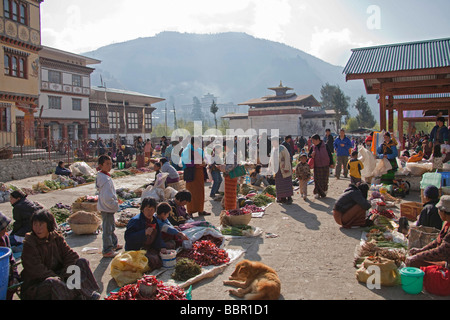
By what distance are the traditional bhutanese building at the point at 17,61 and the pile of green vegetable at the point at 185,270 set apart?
1585 cm

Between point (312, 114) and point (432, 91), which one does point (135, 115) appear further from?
point (432, 91)

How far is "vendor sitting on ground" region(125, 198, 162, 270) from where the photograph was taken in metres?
4.77

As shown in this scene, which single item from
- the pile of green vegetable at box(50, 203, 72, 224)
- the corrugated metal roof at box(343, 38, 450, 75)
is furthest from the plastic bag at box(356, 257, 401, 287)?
the corrugated metal roof at box(343, 38, 450, 75)

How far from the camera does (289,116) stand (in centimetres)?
5106

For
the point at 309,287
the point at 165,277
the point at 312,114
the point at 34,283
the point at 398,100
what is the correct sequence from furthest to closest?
the point at 312,114 → the point at 398,100 → the point at 165,277 → the point at 309,287 → the point at 34,283

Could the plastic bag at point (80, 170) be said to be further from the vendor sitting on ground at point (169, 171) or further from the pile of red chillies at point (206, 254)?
the pile of red chillies at point (206, 254)

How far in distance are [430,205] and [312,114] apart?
158 feet

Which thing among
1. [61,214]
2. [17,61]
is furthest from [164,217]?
[17,61]

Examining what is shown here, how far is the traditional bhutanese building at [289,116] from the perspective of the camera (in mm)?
50969

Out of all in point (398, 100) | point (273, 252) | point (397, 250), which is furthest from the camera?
point (398, 100)

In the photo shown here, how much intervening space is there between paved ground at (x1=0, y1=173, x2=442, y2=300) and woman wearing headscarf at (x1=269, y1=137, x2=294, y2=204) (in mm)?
365

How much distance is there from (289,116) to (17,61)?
3733cm

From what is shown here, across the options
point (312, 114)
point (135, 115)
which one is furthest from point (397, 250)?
point (312, 114)

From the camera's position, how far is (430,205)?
5.10 m
